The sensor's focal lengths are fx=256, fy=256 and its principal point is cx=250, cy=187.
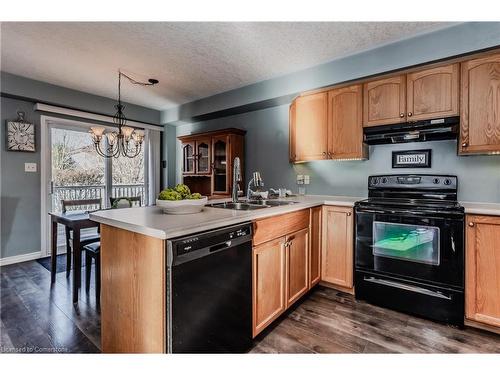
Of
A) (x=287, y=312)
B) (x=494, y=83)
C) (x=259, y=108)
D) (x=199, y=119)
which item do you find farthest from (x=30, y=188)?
(x=494, y=83)

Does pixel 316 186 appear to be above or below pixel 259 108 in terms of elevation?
below

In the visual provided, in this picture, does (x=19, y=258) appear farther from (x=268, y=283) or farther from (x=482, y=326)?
(x=482, y=326)

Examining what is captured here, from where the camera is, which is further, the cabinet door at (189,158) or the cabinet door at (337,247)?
the cabinet door at (189,158)

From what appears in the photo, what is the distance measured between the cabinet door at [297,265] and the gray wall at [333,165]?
1050 mm

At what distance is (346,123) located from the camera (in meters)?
2.68

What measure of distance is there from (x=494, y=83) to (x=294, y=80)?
5.84 ft

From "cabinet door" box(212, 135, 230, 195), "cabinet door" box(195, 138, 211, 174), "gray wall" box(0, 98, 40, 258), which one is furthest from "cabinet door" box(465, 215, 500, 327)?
"gray wall" box(0, 98, 40, 258)

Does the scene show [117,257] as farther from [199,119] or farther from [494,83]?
[199,119]

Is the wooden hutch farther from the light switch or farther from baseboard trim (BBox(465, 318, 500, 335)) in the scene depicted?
baseboard trim (BBox(465, 318, 500, 335))

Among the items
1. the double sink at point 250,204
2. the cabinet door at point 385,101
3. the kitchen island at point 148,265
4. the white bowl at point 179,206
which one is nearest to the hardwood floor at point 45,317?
the kitchen island at point 148,265

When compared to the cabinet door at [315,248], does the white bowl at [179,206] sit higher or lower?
higher

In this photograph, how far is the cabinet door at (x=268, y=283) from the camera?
1683 mm

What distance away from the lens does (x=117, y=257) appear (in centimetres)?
139

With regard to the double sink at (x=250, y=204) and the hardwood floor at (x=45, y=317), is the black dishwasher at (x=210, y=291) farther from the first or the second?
the hardwood floor at (x=45, y=317)
